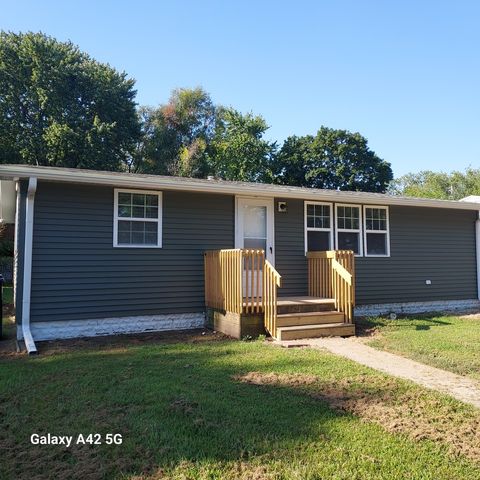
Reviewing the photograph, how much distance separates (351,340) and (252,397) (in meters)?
3.22

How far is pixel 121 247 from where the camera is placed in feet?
23.9

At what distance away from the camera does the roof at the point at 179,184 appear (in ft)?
21.3

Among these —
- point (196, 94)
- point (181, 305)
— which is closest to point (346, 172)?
point (196, 94)

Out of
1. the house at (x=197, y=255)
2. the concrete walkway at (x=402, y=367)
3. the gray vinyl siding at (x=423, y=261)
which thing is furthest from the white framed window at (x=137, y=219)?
the gray vinyl siding at (x=423, y=261)

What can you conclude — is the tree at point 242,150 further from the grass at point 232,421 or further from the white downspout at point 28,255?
the grass at point 232,421

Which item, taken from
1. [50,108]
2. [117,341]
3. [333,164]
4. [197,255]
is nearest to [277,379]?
[117,341]

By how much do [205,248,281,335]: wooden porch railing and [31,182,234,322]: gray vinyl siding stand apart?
1008 mm

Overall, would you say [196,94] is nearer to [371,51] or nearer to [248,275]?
[371,51]

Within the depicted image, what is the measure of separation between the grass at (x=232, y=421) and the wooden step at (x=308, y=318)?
1.55 m

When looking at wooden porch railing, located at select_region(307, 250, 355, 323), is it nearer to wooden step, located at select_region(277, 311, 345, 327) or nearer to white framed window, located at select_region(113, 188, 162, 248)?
wooden step, located at select_region(277, 311, 345, 327)

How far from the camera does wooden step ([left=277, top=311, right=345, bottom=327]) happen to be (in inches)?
264

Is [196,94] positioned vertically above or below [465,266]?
above

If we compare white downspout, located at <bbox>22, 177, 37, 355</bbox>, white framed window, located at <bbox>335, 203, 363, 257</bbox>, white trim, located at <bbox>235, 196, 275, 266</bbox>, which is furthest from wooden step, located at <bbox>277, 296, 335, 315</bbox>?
white downspout, located at <bbox>22, 177, 37, 355</bbox>

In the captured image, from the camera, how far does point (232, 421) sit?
3.25 metres
